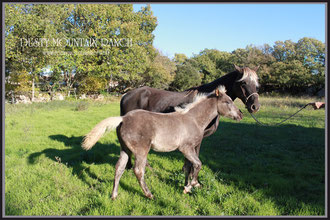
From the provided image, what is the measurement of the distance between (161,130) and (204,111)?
1008 mm

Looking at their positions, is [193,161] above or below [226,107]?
below

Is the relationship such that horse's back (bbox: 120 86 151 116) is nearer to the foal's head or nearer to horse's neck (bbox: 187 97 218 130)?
horse's neck (bbox: 187 97 218 130)

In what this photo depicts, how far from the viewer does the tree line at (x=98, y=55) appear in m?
18.8

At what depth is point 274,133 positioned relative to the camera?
30.5 ft

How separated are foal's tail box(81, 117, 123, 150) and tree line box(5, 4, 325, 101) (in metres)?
18.5

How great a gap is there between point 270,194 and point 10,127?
1053cm

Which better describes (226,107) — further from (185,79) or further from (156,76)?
(185,79)

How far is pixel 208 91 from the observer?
466 centimetres

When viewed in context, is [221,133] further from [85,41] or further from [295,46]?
[295,46]

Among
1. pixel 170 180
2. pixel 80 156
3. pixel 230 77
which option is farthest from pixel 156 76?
pixel 170 180

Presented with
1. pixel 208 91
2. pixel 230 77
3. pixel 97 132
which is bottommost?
pixel 97 132

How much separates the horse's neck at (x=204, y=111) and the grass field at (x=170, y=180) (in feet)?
4.10

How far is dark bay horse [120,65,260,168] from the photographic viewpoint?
430 cm

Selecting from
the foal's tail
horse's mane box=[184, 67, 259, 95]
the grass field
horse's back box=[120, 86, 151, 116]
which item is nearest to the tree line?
the grass field
